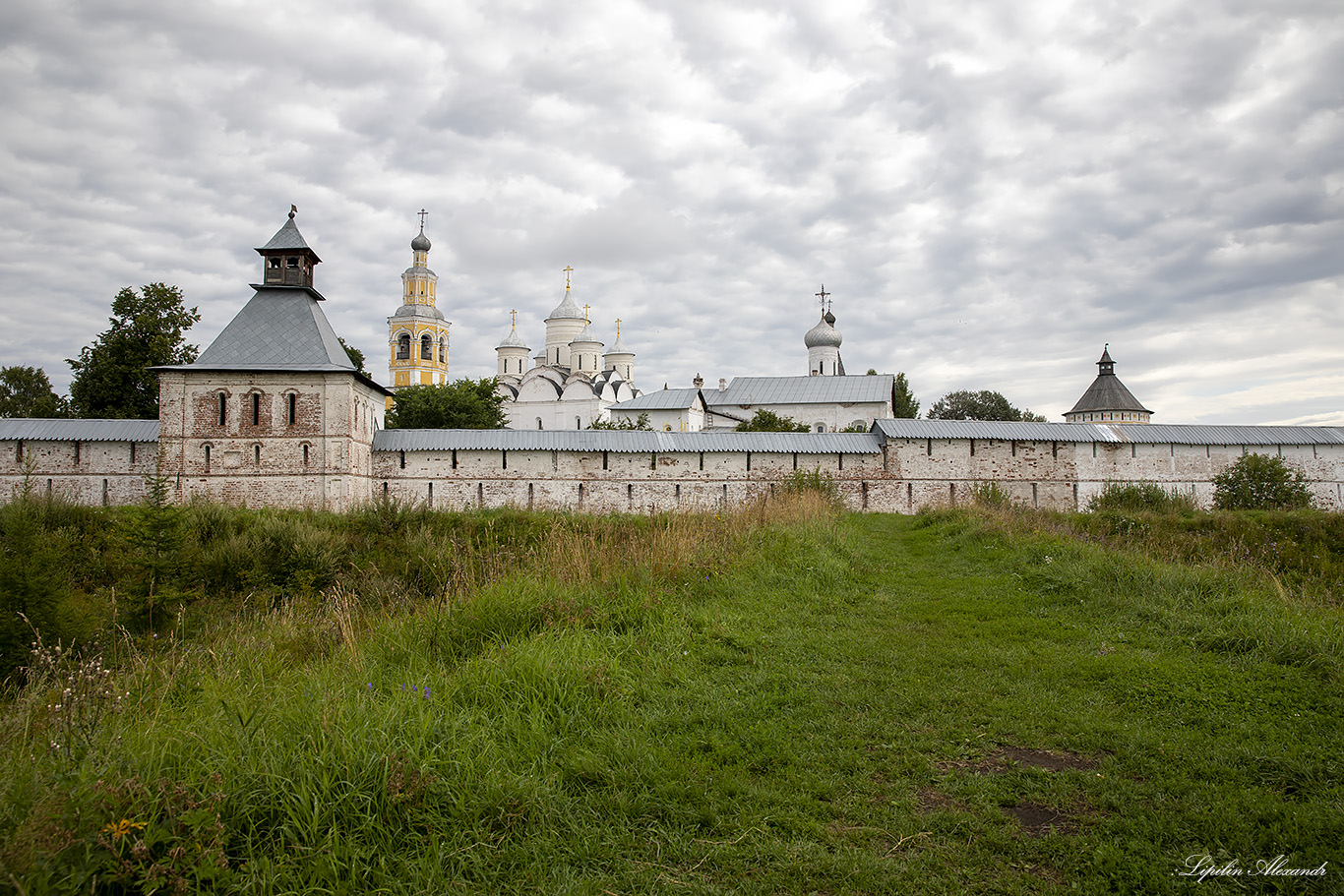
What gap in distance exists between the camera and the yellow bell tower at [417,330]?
41844 millimetres

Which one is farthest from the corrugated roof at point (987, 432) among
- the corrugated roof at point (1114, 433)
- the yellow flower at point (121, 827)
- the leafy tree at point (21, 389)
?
the leafy tree at point (21, 389)

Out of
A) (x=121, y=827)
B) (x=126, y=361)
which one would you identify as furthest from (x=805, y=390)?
(x=121, y=827)

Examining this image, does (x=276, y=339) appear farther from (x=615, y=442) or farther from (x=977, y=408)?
(x=977, y=408)

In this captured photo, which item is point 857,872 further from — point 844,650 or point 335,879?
point 844,650

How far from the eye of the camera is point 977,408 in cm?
5128

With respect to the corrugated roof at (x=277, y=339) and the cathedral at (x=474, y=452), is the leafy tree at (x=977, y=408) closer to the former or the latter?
the cathedral at (x=474, y=452)

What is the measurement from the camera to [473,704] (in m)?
3.20

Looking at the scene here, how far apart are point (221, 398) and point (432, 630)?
17333 millimetres

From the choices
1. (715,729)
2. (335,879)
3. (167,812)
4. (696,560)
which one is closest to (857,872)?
(715,729)

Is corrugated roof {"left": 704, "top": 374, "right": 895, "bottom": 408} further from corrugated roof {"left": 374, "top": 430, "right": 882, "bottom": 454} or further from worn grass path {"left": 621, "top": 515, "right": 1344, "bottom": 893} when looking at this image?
worn grass path {"left": 621, "top": 515, "right": 1344, "bottom": 893}

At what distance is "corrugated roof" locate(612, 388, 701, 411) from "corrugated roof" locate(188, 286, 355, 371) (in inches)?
624

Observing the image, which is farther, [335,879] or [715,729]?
[715,729]

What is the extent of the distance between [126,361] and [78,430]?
478 cm

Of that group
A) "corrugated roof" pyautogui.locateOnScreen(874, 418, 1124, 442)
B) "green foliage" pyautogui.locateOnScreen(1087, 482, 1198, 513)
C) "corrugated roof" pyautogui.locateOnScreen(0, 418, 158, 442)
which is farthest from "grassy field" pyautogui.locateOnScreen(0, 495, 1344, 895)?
"corrugated roof" pyautogui.locateOnScreen(0, 418, 158, 442)
